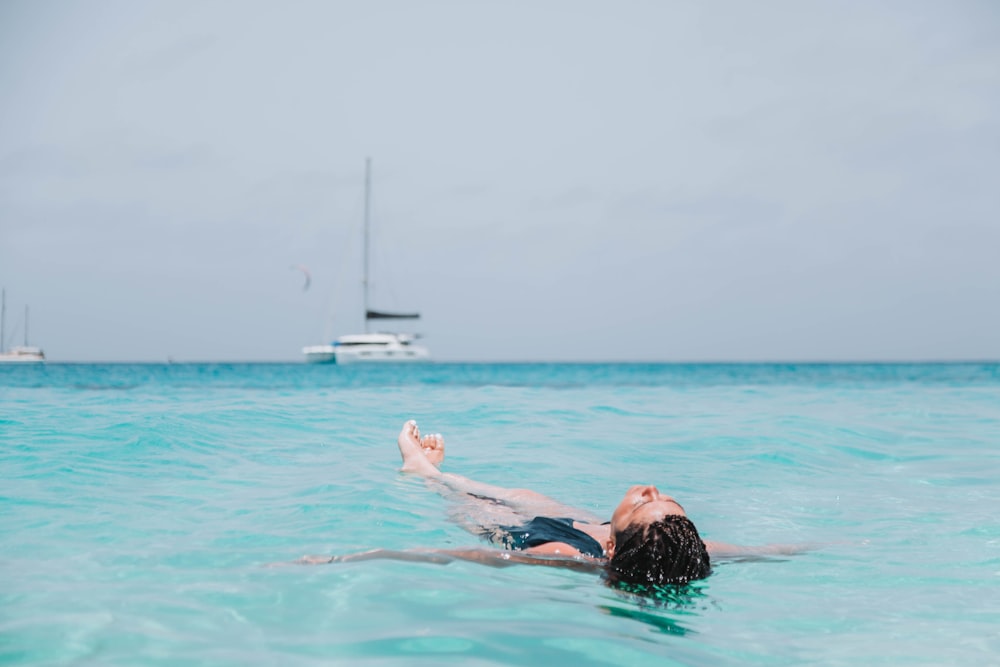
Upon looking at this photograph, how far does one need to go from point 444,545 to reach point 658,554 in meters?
1.41

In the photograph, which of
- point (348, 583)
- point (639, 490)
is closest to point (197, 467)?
point (348, 583)

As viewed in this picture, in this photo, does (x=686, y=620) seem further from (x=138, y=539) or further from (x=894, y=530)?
(x=138, y=539)

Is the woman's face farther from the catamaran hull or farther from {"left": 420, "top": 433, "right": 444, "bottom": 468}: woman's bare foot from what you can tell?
the catamaran hull

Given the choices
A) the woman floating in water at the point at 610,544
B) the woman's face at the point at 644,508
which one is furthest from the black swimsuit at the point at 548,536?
the woman's face at the point at 644,508

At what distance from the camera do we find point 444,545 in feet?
14.6

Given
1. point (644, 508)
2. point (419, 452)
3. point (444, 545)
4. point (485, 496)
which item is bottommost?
point (444, 545)

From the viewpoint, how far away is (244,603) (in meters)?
3.11

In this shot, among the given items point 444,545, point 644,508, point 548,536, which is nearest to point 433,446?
point 444,545

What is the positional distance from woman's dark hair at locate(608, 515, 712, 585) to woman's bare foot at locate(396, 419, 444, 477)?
2.42 meters

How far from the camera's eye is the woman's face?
11.7 feet

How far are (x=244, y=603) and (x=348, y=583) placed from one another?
0.42 metres

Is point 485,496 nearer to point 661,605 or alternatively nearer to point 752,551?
point 752,551

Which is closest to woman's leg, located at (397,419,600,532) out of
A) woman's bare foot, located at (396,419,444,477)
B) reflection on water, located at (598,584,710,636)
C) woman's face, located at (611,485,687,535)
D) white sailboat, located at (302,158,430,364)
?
woman's bare foot, located at (396,419,444,477)

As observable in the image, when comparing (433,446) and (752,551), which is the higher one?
(433,446)
